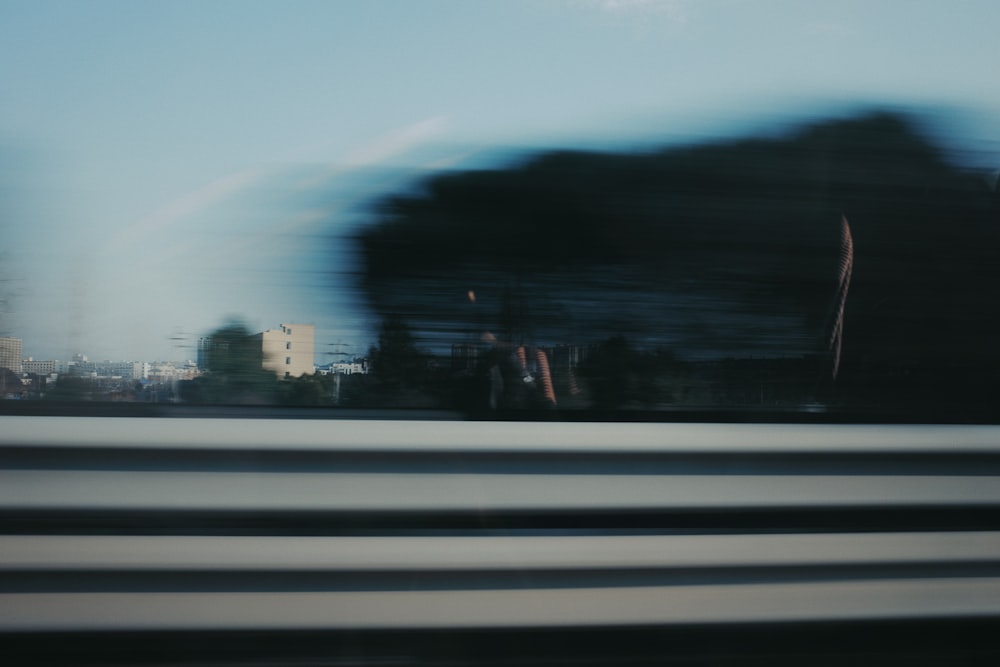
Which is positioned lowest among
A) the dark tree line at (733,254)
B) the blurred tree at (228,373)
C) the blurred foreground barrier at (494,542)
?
the blurred foreground barrier at (494,542)

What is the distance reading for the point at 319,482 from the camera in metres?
2.24

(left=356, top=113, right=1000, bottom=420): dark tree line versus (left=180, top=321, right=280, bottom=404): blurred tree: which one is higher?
(left=356, top=113, right=1000, bottom=420): dark tree line

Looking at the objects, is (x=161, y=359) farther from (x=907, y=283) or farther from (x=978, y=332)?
(x=978, y=332)

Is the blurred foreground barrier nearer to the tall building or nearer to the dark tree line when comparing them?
the tall building

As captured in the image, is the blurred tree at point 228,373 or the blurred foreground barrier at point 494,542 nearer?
the blurred foreground barrier at point 494,542

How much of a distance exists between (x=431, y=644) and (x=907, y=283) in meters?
1.92

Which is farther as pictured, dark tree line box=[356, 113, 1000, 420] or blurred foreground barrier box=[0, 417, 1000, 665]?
dark tree line box=[356, 113, 1000, 420]

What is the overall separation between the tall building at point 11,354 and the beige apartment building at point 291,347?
71cm

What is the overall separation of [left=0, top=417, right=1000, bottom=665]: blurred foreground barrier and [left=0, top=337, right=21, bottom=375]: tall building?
17 cm

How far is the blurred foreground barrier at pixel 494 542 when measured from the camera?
7.18ft

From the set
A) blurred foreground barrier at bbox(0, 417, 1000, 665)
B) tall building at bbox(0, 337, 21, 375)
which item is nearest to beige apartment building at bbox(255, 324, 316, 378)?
blurred foreground barrier at bbox(0, 417, 1000, 665)

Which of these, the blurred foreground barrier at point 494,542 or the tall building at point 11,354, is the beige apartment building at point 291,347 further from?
the tall building at point 11,354

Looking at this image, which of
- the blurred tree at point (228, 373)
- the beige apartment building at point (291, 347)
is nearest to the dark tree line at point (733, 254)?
the beige apartment building at point (291, 347)

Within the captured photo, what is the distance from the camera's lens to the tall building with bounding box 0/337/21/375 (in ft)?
7.39
